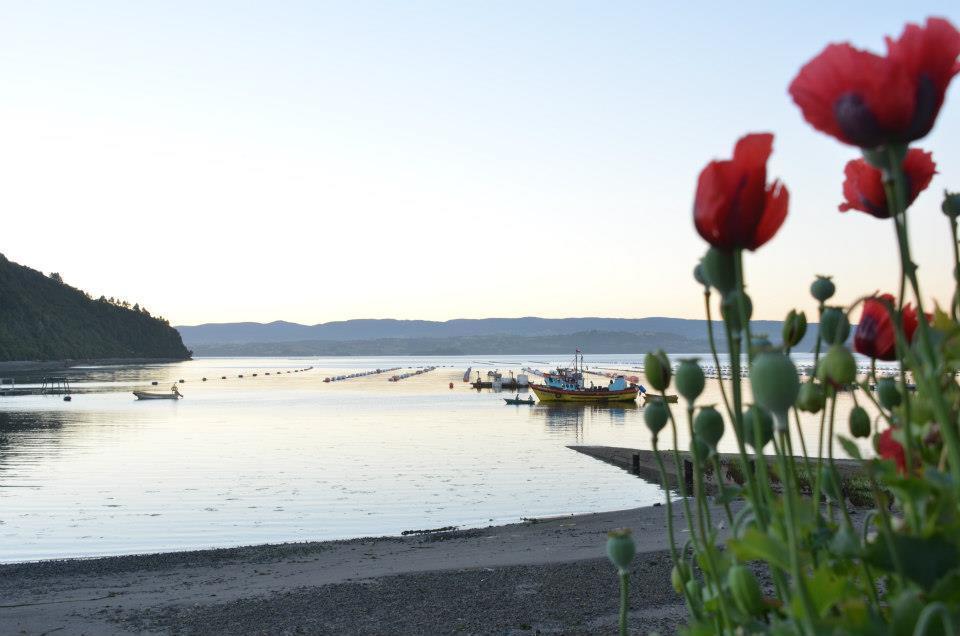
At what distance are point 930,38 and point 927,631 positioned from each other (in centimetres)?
57

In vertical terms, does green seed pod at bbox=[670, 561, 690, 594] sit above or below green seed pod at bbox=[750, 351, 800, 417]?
below

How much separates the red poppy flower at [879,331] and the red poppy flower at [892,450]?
0.15 metres

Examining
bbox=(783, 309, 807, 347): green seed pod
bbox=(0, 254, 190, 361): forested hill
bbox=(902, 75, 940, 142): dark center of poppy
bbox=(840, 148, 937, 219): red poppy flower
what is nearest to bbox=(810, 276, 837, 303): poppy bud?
bbox=(783, 309, 807, 347): green seed pod

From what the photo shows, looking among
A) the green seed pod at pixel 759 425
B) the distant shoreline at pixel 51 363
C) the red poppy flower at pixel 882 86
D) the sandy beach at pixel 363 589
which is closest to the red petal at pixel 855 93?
the red poppy flower at pixel 882 86

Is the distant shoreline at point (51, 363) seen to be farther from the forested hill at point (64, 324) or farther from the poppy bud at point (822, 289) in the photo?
the poppy bud at point (822, 289)

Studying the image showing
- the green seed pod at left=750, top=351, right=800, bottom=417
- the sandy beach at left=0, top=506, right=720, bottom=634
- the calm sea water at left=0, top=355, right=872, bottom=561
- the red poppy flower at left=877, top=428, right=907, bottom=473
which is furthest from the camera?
the calm sea water at left=0, top=355, right=872, bottom=561

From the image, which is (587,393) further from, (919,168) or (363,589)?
(919,168)

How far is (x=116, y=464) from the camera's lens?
3141 centimetres

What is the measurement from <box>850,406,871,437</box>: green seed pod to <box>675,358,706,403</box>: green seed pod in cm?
39

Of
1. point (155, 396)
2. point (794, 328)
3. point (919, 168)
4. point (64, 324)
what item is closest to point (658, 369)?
point (794, 328)

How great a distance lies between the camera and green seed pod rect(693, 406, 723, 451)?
57.9 inches

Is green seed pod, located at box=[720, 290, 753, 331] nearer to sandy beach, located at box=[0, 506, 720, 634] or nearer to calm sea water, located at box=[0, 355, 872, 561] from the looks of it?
sandy beach, located at box=[0, 506, 720, 634]

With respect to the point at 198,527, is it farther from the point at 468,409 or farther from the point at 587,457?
the point at 468,409

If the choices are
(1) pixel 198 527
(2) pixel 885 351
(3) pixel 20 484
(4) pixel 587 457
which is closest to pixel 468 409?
(4) pixel 587 457
